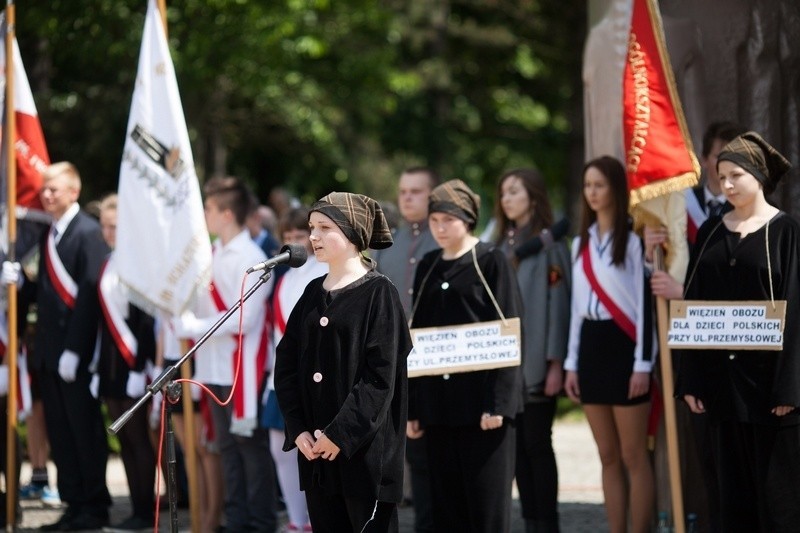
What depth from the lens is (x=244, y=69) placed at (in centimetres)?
1516

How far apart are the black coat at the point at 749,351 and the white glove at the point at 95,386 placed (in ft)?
13.9

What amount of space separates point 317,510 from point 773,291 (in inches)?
95.4

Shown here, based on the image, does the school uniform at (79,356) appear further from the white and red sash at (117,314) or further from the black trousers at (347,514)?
the black trousers at (347,514)

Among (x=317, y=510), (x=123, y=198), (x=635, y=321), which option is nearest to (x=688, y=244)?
(x=635, y=321)

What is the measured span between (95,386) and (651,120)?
4310 mm

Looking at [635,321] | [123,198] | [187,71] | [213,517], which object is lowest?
[213,517]

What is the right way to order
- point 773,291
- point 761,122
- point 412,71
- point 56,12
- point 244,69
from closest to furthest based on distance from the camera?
point 773,291, point 761,122, point 56,12, point 244,69, point 412,71

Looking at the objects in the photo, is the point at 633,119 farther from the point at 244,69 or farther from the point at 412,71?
the point at 412,71

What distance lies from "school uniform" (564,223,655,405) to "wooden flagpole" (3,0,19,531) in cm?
367

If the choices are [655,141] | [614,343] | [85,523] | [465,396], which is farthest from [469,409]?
[85,523]

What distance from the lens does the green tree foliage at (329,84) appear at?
14.2 metres

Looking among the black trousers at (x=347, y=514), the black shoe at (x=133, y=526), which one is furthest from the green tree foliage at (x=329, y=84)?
the black trousers at (x=347, y=514)

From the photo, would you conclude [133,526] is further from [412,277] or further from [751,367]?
[751,367]

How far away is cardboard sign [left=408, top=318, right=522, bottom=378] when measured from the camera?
6.92 m
